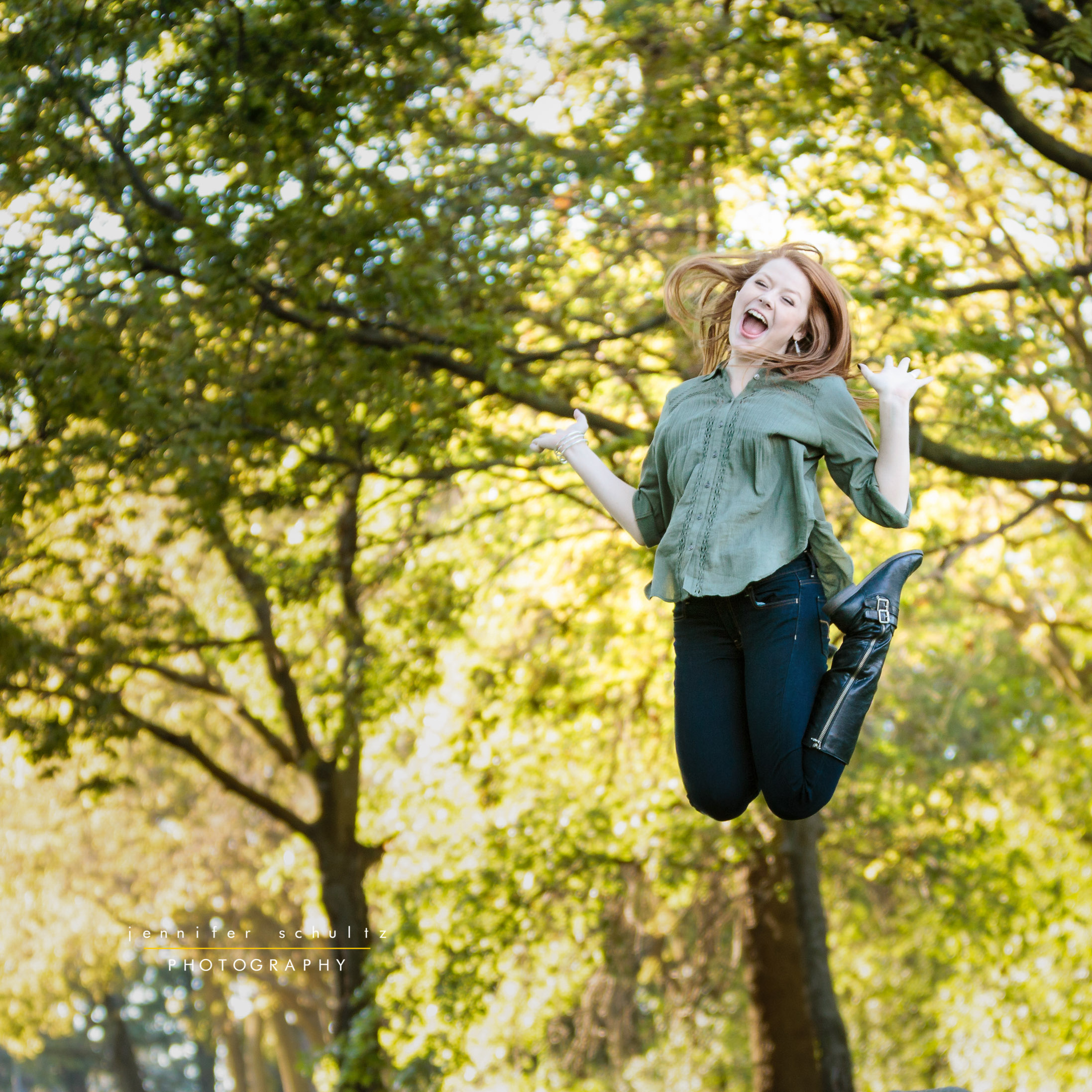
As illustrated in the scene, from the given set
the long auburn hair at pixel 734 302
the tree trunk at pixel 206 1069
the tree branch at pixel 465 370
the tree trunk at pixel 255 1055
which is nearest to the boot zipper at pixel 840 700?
the long auburn hair at pixel 734 302

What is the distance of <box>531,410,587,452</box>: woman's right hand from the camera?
3.37 metres

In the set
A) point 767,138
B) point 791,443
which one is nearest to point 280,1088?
point 767,138

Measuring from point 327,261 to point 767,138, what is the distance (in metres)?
2.91

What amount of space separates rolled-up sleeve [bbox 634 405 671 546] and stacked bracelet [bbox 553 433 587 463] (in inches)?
7.6

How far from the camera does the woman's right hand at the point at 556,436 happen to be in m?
3.37

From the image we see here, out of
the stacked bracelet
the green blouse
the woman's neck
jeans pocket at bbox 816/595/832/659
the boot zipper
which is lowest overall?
the boot zipper

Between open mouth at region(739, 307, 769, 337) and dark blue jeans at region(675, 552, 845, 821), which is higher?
open mouth at region(739, 307, 769, 337)

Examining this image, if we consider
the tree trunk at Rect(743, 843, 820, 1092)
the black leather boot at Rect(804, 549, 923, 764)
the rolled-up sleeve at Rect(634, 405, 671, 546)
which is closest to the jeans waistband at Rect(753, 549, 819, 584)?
the black leather boot at Rect(804, 549, 923, 764)

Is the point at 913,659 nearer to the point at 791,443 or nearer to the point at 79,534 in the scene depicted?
the point at 79,534

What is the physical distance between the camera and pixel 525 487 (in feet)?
40.5

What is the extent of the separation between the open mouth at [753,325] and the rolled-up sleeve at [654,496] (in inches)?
13.0

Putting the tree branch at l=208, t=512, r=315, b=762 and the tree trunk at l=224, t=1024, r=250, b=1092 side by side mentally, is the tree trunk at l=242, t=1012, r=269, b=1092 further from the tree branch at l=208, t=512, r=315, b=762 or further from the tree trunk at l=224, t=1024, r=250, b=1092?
the tree branch at l=208, t=512, r=315, b=762

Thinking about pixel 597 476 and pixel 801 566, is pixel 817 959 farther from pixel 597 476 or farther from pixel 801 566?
pixel 597 476

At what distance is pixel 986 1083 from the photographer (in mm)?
13445
